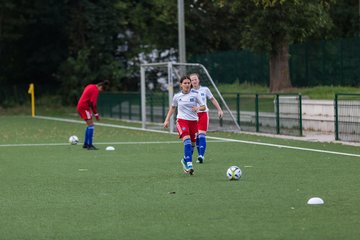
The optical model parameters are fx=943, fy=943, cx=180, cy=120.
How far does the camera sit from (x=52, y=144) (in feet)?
84.9

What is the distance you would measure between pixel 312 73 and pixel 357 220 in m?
28.7

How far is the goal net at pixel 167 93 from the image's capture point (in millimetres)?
31781

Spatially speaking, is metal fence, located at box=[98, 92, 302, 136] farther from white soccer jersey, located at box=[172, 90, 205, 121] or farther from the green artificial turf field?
white soccer jersey, located at box=[172, 90, 205, 121]

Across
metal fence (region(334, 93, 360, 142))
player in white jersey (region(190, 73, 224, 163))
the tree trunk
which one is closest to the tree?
the tree trunk

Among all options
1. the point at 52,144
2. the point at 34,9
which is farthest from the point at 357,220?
the point at 34,9

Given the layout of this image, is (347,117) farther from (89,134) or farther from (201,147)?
(201,147)

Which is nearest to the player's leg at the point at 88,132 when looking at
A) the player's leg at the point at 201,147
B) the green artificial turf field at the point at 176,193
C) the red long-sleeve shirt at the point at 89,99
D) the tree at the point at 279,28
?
the red long-sleeve shirt at the point at 89,99

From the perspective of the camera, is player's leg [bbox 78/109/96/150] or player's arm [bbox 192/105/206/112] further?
player's leg [bbox 78/109/96/150]

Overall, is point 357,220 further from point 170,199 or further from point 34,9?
point 34,9

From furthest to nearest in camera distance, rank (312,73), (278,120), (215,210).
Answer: (312,73), (278,120), (215,210)

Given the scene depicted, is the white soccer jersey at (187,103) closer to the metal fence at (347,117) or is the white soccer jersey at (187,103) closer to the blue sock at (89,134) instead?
the blue sock at (89,134)

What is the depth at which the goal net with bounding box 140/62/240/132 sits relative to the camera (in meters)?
31.8

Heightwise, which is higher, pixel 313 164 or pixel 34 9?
pixel 34 9

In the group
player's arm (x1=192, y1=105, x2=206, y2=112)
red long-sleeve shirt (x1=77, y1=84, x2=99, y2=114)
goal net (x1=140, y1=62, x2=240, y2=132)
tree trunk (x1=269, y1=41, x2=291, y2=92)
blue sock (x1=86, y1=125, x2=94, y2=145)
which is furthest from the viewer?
tree trunk (x1=269, y1=41, x2=291, y2=92)
